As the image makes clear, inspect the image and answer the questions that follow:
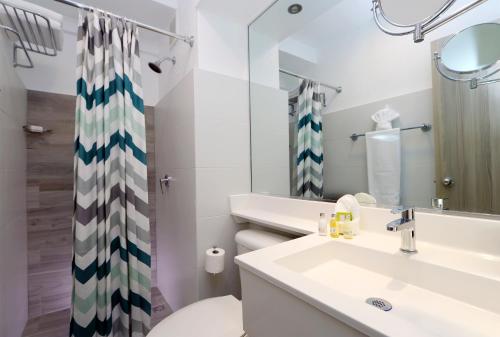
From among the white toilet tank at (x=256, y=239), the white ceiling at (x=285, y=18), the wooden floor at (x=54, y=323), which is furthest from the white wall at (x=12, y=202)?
the white ceiling at (x=285, y=18)

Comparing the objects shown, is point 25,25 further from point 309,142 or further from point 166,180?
point 309,142

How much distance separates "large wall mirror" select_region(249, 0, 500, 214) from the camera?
779mm

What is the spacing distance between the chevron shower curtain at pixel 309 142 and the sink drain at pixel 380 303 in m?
0.63

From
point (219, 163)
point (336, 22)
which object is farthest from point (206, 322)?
point (336, 22)

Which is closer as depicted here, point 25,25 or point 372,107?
point 372,107

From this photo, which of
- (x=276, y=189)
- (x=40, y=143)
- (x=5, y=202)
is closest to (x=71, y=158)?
(x=40, y=143)

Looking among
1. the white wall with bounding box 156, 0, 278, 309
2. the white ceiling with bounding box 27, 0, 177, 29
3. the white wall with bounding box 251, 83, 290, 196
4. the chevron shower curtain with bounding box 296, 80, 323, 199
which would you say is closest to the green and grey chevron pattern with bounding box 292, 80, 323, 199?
the chevron shower curtain with bounding box 296, 80, 323, 199

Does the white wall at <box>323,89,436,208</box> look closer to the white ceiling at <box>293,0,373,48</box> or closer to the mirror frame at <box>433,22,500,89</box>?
the mirror frame at <box>433,22,500,89</box>

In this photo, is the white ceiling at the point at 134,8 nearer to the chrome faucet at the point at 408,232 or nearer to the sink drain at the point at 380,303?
the chrome faucet at the point at 408,232

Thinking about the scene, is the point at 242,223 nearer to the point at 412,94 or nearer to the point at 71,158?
the point at 412,94

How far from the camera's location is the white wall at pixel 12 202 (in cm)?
111

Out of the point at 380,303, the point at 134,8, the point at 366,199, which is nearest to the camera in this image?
the point at 380,303

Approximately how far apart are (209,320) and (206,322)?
0.01 meters

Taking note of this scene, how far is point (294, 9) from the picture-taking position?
1417mm
